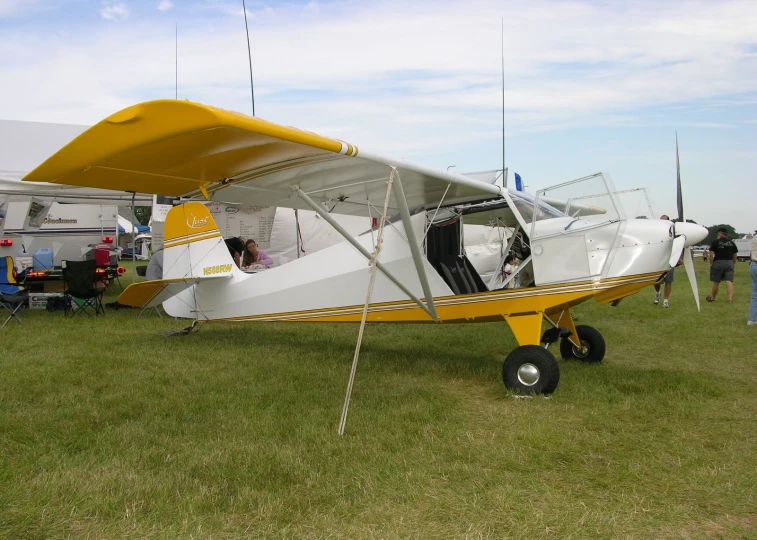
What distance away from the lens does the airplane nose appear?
5531 mm

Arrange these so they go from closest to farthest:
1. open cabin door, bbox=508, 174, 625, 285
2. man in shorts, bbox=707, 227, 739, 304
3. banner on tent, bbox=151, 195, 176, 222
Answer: open cabin door, bbox=508, 174, 625, 285
man in shorts, bbox=707, 227, 739, 304
banner on tent, bbox=151, 195, 176, 222

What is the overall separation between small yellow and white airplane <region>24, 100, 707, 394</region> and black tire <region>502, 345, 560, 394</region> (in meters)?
0.01

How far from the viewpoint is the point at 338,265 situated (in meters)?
6.88

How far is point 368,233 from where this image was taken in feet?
22.0

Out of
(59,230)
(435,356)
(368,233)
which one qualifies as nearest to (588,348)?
(435,356)

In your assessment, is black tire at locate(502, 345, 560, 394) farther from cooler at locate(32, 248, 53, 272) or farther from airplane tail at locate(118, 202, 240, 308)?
cooler at locate(32, 248, 53, 272)

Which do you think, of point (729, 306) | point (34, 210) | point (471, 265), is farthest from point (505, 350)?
point (34, 210)

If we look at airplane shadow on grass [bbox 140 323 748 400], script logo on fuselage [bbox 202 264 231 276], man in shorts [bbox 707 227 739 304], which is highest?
script logo on fuselage [bbox 202 264 231 276]

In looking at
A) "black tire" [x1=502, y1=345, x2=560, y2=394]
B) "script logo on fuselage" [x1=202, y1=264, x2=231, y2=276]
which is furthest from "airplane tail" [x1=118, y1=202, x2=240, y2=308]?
"black tire" [x1=502, y1=345, x2=560, y2=394]

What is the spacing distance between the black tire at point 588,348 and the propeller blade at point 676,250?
5.58ft

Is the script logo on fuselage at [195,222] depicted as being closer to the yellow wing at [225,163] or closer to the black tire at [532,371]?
the yellow wing at [225,163]

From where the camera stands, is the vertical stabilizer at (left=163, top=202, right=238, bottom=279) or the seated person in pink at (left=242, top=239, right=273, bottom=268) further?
the seated person in pink at (left=242, top=239, right=273, bottom=268)

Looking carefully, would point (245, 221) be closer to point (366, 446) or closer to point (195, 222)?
point (195, 222)

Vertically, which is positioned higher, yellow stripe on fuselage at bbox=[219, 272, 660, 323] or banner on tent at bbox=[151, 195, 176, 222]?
banner on tent at bbox=[151, 195, 176, 222]
